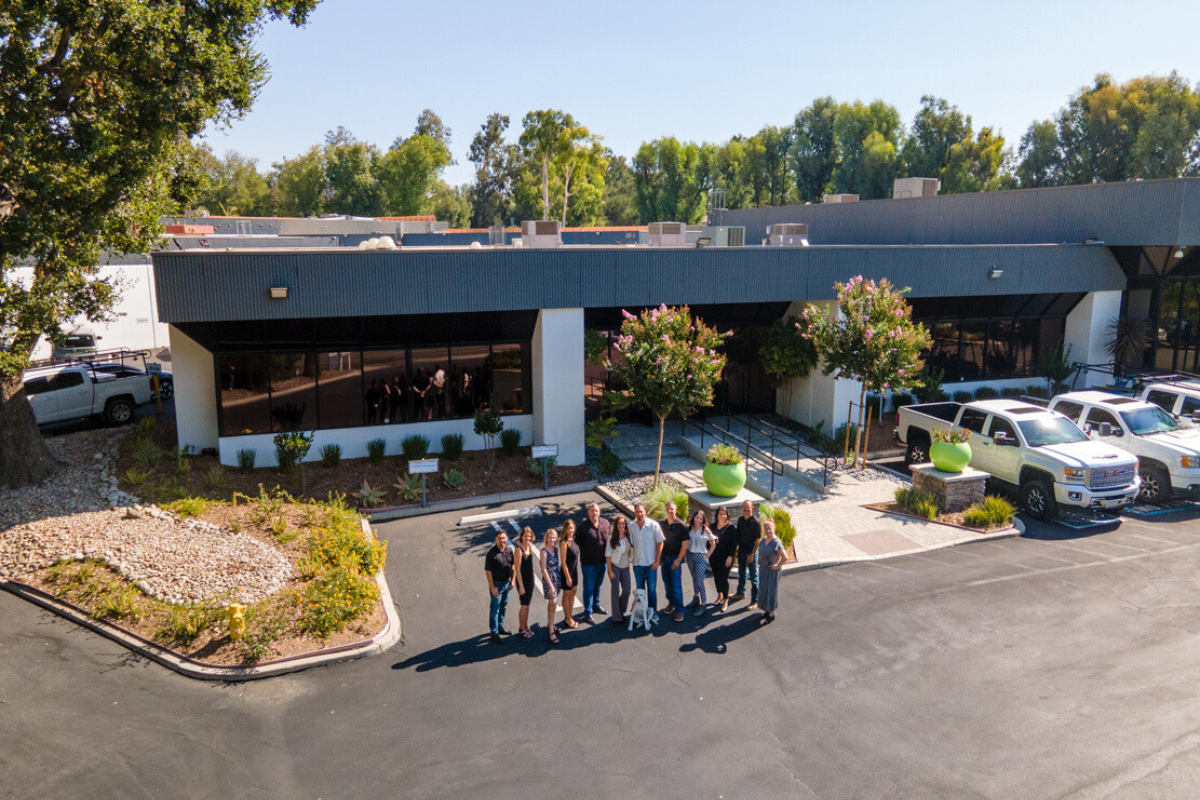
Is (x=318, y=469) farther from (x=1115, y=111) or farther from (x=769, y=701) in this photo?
(x=1115, y=111)

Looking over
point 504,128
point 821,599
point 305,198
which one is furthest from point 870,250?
point 504,128

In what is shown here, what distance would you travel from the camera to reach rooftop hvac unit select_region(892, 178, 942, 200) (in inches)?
1300

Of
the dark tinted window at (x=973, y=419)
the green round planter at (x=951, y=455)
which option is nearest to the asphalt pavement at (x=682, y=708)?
the green round planter at (x=951, y=455)

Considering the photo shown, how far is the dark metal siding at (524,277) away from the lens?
55.0ft

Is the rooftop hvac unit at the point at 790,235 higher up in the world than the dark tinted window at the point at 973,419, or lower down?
higher up

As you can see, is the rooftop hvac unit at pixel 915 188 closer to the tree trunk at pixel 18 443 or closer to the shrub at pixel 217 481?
the shrub at pixel 217 481

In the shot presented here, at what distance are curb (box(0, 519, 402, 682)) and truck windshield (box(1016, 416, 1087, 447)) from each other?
13159 millimetres

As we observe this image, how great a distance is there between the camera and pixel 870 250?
2152 centimetres

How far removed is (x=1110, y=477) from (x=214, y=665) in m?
15.9

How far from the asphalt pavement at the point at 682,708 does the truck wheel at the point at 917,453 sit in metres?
6.50

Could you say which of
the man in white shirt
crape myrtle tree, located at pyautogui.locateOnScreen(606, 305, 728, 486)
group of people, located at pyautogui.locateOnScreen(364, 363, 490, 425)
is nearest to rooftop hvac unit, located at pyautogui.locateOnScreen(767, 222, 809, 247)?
crape myrtle tree, located at pyautogui.locateOnScreen(606, 305, 728, 486)

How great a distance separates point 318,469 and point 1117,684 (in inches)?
601

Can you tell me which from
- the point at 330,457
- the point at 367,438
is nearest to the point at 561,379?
the point at 367,438

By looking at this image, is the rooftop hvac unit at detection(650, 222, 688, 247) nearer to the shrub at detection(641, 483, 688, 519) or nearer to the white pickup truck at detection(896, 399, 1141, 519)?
the white pickup truck at detection(896, 399, 1141, 519)
